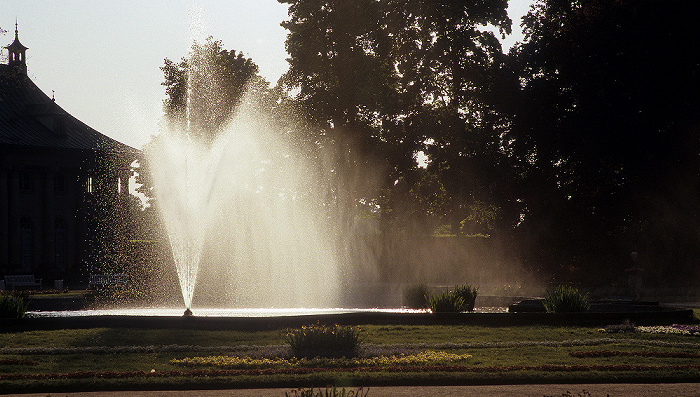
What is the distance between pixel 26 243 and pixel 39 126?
7682 millimetres

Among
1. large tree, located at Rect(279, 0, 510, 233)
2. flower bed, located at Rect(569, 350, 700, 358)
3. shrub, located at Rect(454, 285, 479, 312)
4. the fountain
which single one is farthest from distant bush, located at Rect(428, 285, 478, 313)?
large tree, located at Rect(279, 0, 510, 233)

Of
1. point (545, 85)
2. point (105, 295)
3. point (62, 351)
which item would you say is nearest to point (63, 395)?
point (62, 351)

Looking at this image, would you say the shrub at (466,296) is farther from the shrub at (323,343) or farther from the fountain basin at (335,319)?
the shrub at (323,343)

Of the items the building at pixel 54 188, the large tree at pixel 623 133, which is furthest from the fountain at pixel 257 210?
the large tree at pixel 623 133

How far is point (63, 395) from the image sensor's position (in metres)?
14.4

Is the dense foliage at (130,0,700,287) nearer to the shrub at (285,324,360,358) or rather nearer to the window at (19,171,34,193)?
the window at (19,171,34,193)

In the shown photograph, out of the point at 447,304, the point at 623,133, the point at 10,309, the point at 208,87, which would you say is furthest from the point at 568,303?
the point at 208,87

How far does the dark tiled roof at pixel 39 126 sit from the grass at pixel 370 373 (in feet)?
108

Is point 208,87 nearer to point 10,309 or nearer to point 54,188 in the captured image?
point 54,188

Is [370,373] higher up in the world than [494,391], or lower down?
higher up

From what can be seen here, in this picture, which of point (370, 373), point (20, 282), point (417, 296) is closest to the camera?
point (370, 373)

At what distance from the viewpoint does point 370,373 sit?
16031 mm

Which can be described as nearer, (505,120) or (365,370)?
(365,370)

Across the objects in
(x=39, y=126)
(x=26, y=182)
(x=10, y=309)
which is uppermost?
(x=39, y=126)
